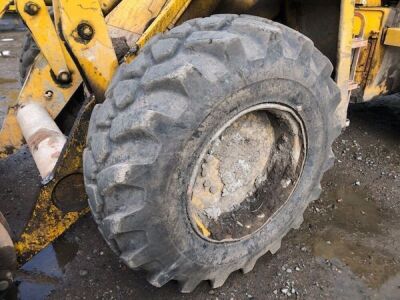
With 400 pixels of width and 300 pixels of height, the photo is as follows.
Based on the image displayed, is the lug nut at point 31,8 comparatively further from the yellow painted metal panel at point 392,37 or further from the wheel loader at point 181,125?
the yellow painted metal panel at point 392,37

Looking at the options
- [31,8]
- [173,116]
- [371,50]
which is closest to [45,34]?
[31,8]

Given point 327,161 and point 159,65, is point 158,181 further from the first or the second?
point 327,161

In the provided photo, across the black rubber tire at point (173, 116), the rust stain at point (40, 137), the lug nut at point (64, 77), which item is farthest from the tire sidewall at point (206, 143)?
the lug nut at point (64, 77)

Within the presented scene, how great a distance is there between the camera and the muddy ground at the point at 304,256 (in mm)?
2773

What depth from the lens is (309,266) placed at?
296 centimetres

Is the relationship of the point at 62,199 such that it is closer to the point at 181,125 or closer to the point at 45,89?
the point at 45,89

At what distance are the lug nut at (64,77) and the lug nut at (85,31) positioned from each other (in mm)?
717

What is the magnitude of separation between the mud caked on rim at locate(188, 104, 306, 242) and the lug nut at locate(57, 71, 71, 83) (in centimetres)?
130

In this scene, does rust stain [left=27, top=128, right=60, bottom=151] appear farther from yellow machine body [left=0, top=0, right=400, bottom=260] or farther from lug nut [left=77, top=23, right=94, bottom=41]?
lug nut [left=77, top=23, right=94, bottom=41]

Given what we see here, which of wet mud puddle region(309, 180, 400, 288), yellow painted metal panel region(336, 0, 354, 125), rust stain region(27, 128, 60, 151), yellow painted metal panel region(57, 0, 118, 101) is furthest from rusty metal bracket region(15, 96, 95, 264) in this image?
wet mud puddle region(309, 180, 400, 288)

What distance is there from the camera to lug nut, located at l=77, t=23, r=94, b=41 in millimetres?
2406

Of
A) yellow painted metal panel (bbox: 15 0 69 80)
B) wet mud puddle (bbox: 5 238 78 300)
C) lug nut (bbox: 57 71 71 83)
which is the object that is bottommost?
wet mud puddle (bbox: 5 238 78 300)

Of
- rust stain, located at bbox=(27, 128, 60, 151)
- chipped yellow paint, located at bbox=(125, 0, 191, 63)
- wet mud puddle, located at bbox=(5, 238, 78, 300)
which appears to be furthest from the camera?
wet mud puddle, located at bbox=(5, 238, 78, 300)

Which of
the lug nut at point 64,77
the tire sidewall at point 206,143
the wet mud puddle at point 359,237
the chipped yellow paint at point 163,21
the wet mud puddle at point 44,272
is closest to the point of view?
the tire sidewall at point 206,143
